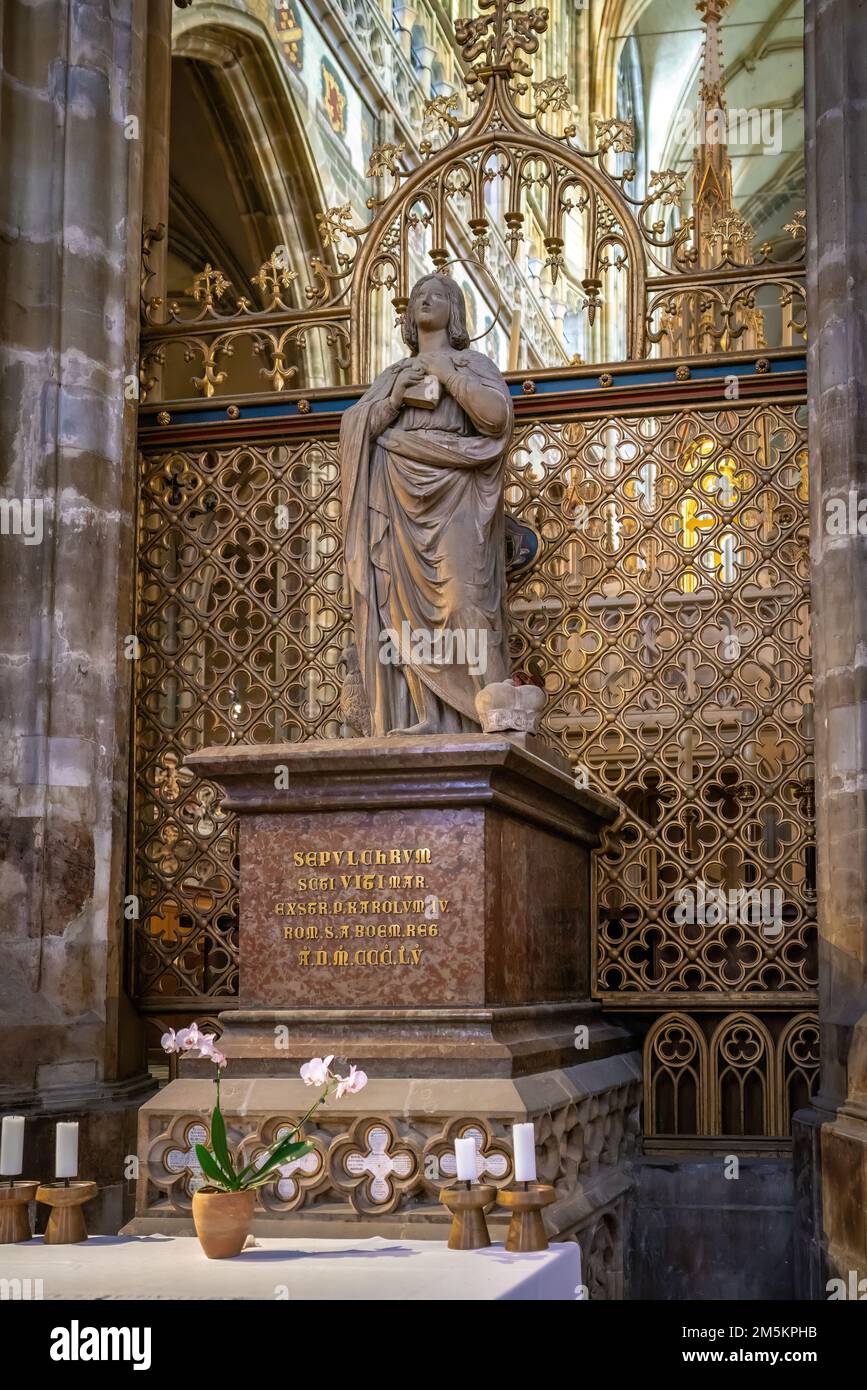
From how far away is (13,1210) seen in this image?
4926 mm

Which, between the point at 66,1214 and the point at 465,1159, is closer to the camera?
the point at 465,1159

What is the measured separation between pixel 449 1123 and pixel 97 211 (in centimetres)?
524

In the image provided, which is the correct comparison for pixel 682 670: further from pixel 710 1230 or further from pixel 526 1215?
pixel 526 1215

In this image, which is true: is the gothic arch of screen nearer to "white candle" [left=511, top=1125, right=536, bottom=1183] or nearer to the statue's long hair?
the statue's long hair

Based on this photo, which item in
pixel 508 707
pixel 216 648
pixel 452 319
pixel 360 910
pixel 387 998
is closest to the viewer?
pixel 387 998

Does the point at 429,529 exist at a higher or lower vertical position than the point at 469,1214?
higher

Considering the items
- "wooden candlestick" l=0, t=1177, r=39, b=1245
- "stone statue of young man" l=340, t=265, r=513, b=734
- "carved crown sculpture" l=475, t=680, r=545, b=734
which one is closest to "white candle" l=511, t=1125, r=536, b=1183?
"wooden candlestick" l=0, t=1177, r=39, b=1245

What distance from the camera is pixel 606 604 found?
859cm

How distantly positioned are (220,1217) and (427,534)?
360 centimetres

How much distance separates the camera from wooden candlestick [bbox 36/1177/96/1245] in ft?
16.0

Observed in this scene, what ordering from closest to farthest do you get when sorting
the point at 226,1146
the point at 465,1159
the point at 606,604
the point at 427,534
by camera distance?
the point at 465,1159 < the point at 226,1146 < the point at 427,534 < the point at 606,604

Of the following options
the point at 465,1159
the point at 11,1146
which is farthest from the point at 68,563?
the point at 465,1159

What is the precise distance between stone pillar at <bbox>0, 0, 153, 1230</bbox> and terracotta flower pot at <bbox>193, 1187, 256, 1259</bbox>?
10.3ft

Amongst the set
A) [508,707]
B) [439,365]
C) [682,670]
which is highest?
[439,365]
